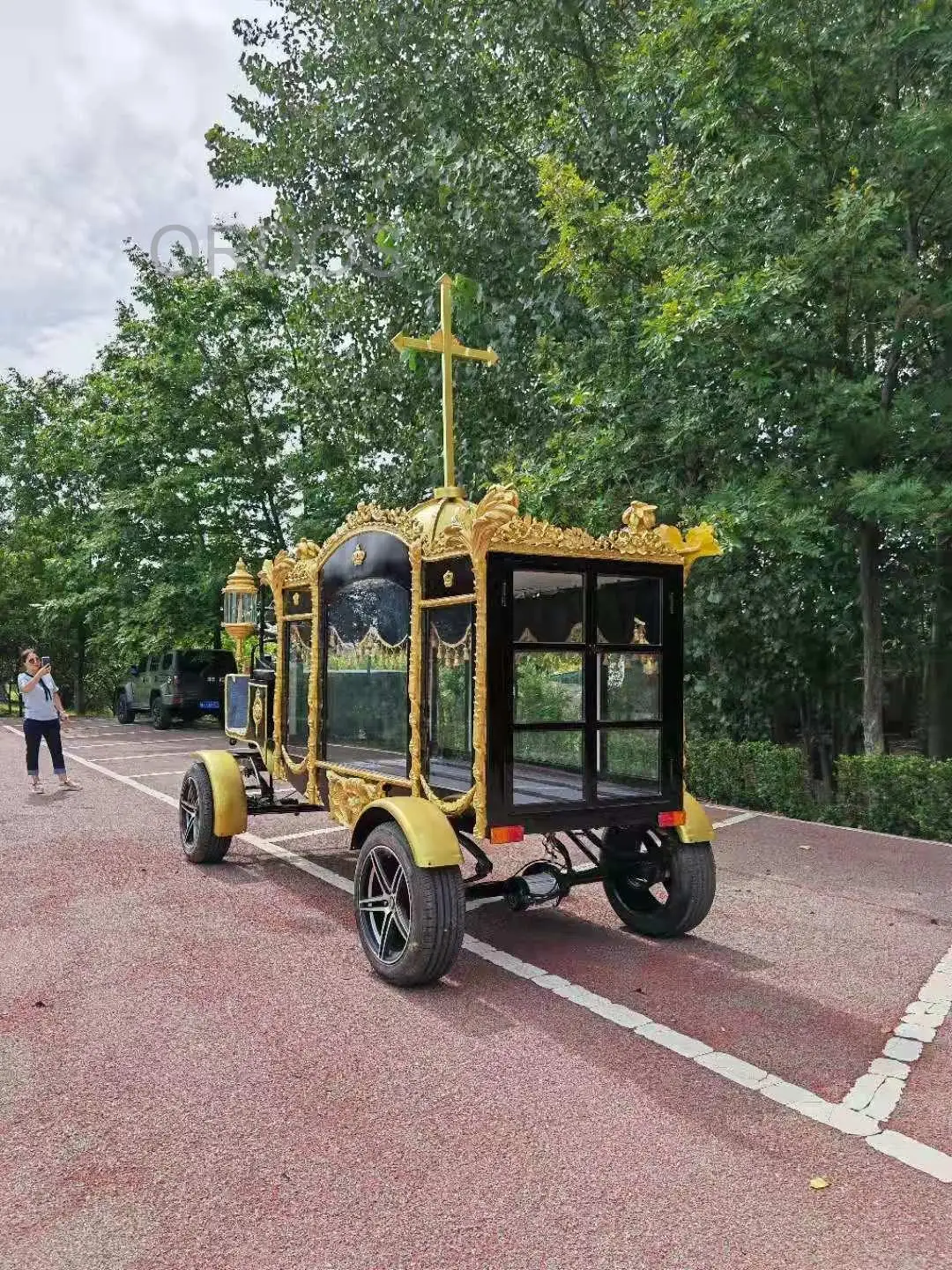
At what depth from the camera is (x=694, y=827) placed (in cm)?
532

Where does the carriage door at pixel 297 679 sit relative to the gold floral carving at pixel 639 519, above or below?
below

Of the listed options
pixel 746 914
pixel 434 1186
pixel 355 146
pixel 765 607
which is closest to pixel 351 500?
pixel 355 146

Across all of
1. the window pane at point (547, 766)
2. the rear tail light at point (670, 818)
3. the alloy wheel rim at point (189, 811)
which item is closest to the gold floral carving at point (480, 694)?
the window pane at point (547, 766)

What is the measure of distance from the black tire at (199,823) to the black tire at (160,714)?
15033 mm

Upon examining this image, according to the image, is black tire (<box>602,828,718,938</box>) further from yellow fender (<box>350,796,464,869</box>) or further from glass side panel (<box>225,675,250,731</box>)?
glass side panel (<box>225,675,250,731</box>)

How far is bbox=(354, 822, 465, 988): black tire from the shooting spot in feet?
14.8

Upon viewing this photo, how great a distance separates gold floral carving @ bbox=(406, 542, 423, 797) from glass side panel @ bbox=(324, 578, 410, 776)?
0.61 feet

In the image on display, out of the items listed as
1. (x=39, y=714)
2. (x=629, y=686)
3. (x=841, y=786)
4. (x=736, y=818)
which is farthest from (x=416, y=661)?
(x=39, y=714)

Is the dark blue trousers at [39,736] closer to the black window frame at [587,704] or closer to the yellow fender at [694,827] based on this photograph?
the black window frame at [587,704]

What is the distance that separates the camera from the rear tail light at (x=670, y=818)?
5.19m

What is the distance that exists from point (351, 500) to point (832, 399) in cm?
1132

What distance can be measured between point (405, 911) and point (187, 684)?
1807cm

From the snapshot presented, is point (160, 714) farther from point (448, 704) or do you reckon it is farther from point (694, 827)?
point (694, 827)

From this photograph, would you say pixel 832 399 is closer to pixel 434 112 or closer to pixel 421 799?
pixel 421 799
